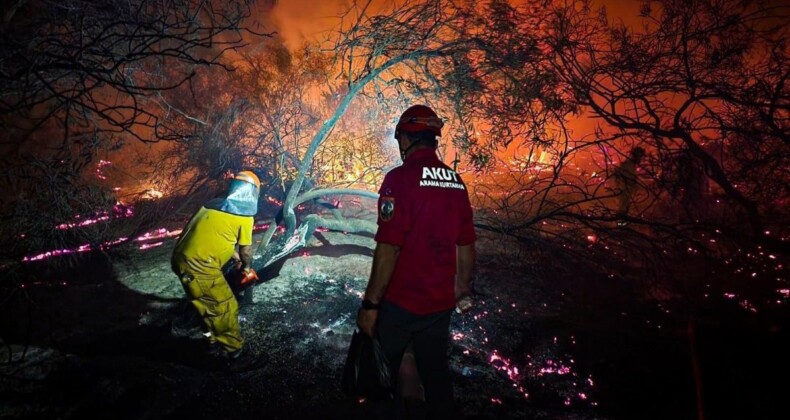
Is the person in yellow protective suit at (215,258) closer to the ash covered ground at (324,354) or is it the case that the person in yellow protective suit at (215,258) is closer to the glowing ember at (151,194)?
the ash covered ground at (324,354)

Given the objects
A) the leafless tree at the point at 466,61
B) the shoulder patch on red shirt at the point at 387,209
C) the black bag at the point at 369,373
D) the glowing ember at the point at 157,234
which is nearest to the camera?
the shoulder patch on red shirt at the point at 387,209

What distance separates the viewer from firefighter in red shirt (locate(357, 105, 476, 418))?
2.19m

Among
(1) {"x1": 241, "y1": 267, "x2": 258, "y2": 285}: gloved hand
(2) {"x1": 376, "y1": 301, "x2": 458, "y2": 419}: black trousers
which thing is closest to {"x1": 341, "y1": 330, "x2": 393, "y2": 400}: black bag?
(2) {"x1": 376, "y1": 301, "x2": 458, "y2": 419}: black trousers

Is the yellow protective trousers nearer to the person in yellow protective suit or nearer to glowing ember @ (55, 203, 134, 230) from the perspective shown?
the person in yellow protective suit

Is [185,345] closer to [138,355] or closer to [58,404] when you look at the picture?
[138,355]

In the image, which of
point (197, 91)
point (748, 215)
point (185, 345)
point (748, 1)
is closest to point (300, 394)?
point (185, 345)

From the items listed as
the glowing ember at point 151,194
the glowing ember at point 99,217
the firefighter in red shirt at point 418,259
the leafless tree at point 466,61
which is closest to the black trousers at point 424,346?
the firefighter in red shirt at point 418,259

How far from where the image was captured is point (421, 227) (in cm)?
225

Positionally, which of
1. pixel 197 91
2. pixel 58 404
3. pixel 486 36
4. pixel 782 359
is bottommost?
pixel 58 404

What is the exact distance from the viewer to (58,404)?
3.00 meters

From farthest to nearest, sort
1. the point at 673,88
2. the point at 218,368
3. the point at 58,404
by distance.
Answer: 1. the point at 673,88
2. the point at 218,368
3. the point at 58,404

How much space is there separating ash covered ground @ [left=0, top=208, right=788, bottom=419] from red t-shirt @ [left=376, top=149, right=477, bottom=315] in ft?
5.42

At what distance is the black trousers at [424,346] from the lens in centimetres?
233

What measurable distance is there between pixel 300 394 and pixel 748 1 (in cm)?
802
